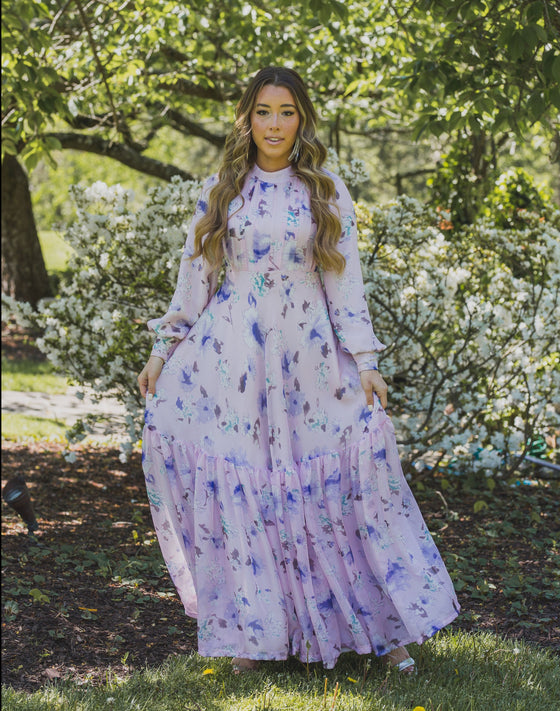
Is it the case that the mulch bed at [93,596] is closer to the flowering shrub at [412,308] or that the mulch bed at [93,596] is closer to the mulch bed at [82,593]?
the mulch bed at [82,593]

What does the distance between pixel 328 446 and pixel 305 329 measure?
0.41 metres

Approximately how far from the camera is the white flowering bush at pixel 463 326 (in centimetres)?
471

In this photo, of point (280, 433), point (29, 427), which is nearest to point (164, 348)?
point (280, 433)

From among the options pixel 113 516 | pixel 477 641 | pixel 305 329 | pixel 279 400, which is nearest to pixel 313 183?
pixel 305 329

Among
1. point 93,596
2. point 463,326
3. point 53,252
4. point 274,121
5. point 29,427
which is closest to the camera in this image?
point 274,121

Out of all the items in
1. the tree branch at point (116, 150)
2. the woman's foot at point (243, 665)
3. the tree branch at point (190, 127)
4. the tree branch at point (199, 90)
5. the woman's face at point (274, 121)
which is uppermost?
the tree branch at point (199, 90)

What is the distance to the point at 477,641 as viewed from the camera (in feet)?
10.2

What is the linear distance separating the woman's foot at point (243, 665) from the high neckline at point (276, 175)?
5.41 ft

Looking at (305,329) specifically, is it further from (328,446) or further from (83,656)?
(83,656)

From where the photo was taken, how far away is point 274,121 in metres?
2.91

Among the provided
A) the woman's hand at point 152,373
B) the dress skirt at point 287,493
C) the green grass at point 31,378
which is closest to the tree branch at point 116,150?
the green grass at point 31,378

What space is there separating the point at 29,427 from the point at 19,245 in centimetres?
423

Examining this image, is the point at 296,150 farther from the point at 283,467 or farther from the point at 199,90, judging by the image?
the point at 199,90

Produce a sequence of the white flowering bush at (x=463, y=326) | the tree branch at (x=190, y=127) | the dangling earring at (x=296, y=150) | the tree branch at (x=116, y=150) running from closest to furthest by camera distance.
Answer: the dangling earring at (x=296, y=150) → the white flowering bush at (x=463, y=326) → the tree branch at (x=116, y=150) → the tree branch at (x=190, y=127)
